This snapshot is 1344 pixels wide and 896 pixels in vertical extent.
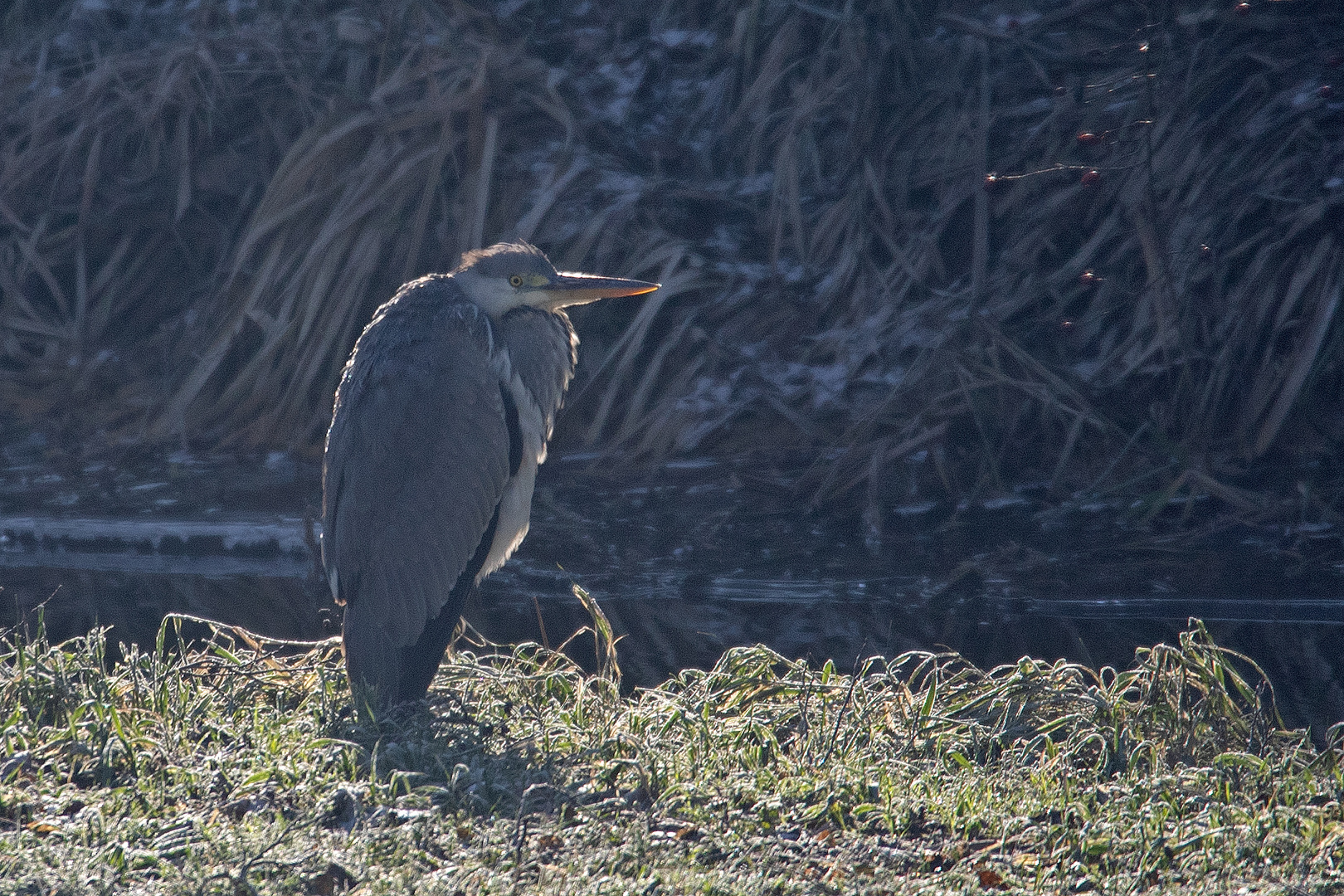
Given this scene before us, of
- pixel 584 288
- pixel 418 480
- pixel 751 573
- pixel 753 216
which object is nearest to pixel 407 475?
pixel 418 480

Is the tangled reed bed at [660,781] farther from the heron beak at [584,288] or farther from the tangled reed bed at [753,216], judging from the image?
the tangled reed bed at [753,216]

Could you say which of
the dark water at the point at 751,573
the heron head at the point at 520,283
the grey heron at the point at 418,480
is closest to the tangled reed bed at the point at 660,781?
the grey heron at the point at 418,480

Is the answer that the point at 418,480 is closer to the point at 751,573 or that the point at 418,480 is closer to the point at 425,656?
the point at 425,656

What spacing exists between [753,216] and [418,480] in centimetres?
454

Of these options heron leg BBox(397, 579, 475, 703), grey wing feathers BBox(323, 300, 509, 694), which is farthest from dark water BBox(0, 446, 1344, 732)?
grey wing feathers BBox(323, 300, 509, 694)

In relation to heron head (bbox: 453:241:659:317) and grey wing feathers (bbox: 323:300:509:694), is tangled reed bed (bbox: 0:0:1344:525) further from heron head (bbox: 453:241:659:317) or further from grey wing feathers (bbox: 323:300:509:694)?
grey wing feathers (bbox: 323:300:509:694)

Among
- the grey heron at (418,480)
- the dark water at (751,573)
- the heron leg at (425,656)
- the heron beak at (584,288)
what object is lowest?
the dark water at (751,573)

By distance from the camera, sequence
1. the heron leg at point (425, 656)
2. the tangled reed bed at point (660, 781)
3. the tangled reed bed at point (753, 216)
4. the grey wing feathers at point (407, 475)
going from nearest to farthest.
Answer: the tangled reed bed at point (660, 781) → the heron leg at point (425, 656) → the grey wing feathers at point (407, 475) → the tangled reed bed at point (753, 216)

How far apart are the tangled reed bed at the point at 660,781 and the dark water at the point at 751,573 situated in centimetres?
69

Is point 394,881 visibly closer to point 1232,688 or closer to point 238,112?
point 1232,688

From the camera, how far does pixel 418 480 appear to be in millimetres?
4383

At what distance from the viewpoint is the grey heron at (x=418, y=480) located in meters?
4.15

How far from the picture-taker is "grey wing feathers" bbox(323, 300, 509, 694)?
13.8 feet

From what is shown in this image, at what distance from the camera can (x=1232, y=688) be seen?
4.36 m
